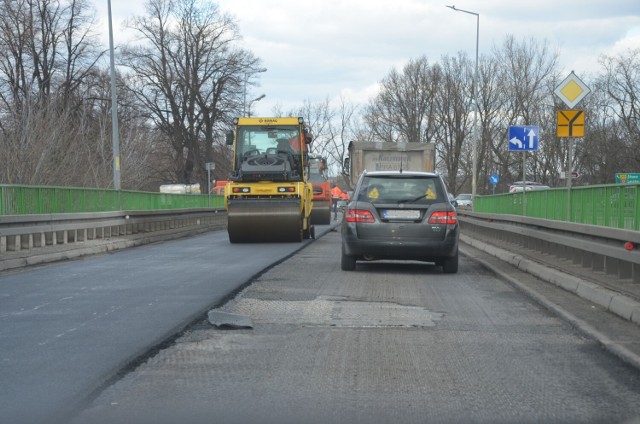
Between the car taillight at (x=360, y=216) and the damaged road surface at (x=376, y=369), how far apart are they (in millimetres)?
3069

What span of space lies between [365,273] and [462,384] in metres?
7.43

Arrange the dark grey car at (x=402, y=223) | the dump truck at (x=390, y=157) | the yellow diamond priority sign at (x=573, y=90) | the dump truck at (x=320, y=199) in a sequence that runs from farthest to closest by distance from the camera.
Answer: the dump truck at (x=320, y=199) → the dump truck at (x=390, y=157) → the yellow diamond priority sign at (x=573, y=90) → the dark grey car at (x=402, y=223)

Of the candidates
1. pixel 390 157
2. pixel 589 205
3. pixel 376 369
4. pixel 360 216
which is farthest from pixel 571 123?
pixel 390 157

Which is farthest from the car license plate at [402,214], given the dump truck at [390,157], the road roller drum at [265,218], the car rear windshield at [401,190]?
the dump truck at [390,157]

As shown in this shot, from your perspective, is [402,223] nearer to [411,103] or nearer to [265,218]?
[265,218]

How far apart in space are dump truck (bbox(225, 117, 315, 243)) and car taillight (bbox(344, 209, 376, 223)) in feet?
26.4

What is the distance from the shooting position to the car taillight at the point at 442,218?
12805mm

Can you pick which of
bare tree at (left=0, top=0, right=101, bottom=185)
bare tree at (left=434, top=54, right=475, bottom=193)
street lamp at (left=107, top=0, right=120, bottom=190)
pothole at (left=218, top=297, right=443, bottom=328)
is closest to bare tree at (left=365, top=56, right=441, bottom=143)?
bare tree at (left=434, top=54, right=475, bottom=193)

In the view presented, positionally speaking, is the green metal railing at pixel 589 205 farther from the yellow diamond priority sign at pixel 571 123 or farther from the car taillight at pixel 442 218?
the car taillight at pixel 442 218

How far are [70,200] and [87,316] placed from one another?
11.2m

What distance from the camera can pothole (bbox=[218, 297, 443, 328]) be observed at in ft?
26.9

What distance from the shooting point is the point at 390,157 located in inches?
996

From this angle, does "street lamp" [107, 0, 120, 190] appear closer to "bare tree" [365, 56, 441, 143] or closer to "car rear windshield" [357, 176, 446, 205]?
"car rear windshield" [357, 176, 446, 205]

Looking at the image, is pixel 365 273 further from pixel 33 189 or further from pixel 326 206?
pixel 326 206
